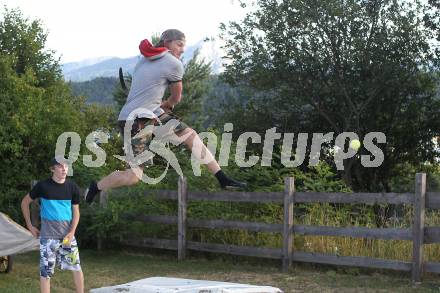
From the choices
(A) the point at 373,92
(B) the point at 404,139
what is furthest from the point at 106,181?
(B) the point at 404,139

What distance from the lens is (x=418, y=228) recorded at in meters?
9.35

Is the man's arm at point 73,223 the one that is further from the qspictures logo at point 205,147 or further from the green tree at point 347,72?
the green tree at point 347,72

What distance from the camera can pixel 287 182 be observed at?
10672 mm

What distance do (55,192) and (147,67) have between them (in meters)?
2.83

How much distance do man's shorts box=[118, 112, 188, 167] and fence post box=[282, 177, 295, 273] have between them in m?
6.05

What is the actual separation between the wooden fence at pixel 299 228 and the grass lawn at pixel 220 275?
0.73 feet

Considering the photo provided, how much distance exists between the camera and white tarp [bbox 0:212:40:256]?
9.45 meters

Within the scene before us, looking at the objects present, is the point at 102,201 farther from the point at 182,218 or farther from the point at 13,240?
the point at 13,240

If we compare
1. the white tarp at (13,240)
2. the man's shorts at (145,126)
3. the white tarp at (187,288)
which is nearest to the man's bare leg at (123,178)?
the man's shorts at (145,126)

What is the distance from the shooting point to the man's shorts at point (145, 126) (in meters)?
4.70

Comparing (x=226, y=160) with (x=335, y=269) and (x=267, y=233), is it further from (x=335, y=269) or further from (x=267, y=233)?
(x=335, y=269)

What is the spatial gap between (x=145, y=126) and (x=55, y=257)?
9.58 ft

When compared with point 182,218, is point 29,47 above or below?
above

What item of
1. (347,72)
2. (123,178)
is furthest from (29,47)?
(123,178)
